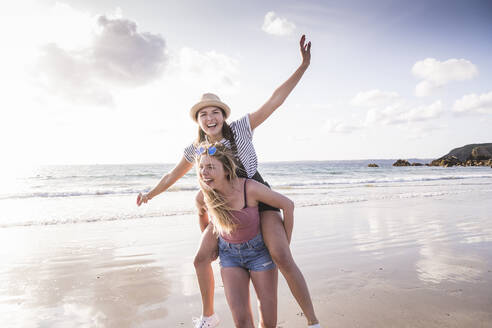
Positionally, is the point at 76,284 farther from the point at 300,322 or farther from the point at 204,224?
the point at 300,322

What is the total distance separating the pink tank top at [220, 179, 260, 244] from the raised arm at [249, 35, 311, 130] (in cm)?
60

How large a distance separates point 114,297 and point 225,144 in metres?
2.59

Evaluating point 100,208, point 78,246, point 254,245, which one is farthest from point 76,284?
point 100,208

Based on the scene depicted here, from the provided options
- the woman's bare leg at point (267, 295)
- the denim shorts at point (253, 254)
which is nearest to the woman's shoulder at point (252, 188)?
the denim shorts at point (253, 254)

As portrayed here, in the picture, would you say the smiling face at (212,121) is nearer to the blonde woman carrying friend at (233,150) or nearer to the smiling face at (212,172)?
the blonde woman carrying friend at (233,150)

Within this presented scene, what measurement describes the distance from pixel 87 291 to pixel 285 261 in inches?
118

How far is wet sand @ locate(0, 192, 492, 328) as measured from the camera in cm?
333

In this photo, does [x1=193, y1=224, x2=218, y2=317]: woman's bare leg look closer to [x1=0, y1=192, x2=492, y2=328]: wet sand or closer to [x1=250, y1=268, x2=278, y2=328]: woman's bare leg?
[x1=250, y1=268, x2=278, y2=328]: woman's bare leg

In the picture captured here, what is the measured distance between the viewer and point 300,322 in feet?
10.3

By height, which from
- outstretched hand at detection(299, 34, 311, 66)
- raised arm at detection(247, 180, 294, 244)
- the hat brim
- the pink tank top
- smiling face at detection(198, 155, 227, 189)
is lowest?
the pink tank top

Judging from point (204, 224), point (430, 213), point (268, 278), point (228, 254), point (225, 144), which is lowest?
point (430, 213)

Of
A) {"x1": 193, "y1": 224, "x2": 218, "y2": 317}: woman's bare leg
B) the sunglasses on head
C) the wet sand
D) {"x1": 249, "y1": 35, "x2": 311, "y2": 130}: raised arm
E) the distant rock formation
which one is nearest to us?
the sunglasses on head

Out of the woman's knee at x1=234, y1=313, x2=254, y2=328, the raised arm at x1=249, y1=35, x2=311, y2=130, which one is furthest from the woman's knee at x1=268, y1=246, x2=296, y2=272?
the raised arm at x1=249, y1=35, x2=311, y2=130

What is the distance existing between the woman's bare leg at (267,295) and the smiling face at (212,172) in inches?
33.1
